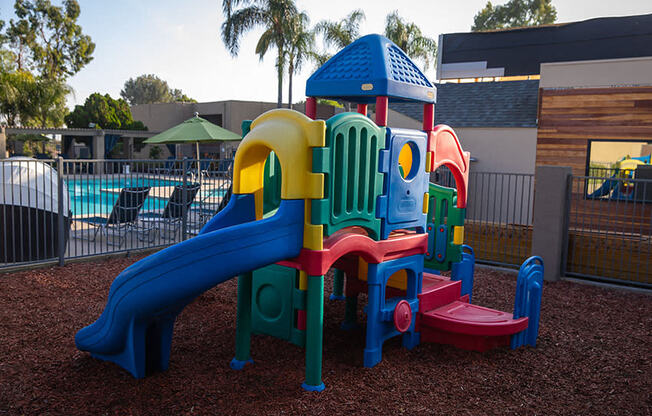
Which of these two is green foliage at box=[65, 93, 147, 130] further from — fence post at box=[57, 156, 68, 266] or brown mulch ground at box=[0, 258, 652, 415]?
brown mulch ground at box=[0, 258, 652, 415]

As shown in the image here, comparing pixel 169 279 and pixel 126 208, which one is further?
pixel 126 208

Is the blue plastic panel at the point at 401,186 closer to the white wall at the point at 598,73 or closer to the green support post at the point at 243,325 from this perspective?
the green support post at the point at 243,325

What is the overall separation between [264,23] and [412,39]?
9.03 metres

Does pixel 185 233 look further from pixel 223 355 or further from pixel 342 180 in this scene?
pixel 342 180

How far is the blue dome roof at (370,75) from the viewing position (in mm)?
5125

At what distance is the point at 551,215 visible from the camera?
929cm

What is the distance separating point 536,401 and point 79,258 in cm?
767

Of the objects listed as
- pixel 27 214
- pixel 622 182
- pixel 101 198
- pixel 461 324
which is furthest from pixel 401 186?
pixel 622 182

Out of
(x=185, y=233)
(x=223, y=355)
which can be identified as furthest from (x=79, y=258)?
(x=223, y=355)

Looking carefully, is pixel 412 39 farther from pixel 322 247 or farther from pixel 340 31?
pixel 322 247

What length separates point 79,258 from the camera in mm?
9148

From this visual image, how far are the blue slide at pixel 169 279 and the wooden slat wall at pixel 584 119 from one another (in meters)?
12.3

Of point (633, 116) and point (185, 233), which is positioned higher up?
point (633, 116)

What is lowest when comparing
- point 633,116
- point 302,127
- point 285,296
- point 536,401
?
point 536,401
